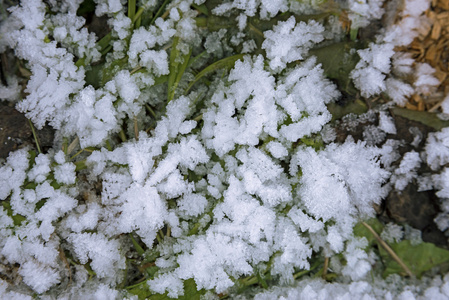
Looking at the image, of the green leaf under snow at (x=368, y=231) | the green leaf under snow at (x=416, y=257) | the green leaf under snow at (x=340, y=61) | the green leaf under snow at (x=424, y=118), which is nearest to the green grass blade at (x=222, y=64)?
the green leaf under snow at (x=340, y=61)

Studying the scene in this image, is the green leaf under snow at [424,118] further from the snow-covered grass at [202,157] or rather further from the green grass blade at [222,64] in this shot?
the green grass blade at [222,64]

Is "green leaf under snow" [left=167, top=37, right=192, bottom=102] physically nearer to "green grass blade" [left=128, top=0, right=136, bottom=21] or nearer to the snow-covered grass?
the snow-covered grass

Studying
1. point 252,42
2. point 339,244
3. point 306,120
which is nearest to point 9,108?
point 252,42

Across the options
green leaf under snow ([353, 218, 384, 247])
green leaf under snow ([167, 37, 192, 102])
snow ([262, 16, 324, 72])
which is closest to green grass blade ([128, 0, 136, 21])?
green leaf under snow ([167, 37, 192, 102])

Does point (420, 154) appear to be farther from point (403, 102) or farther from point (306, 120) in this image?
point (306, 120)

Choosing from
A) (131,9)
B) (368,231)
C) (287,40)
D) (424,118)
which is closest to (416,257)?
(368,231)

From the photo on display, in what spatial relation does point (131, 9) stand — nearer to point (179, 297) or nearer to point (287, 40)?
point (287, 40)
